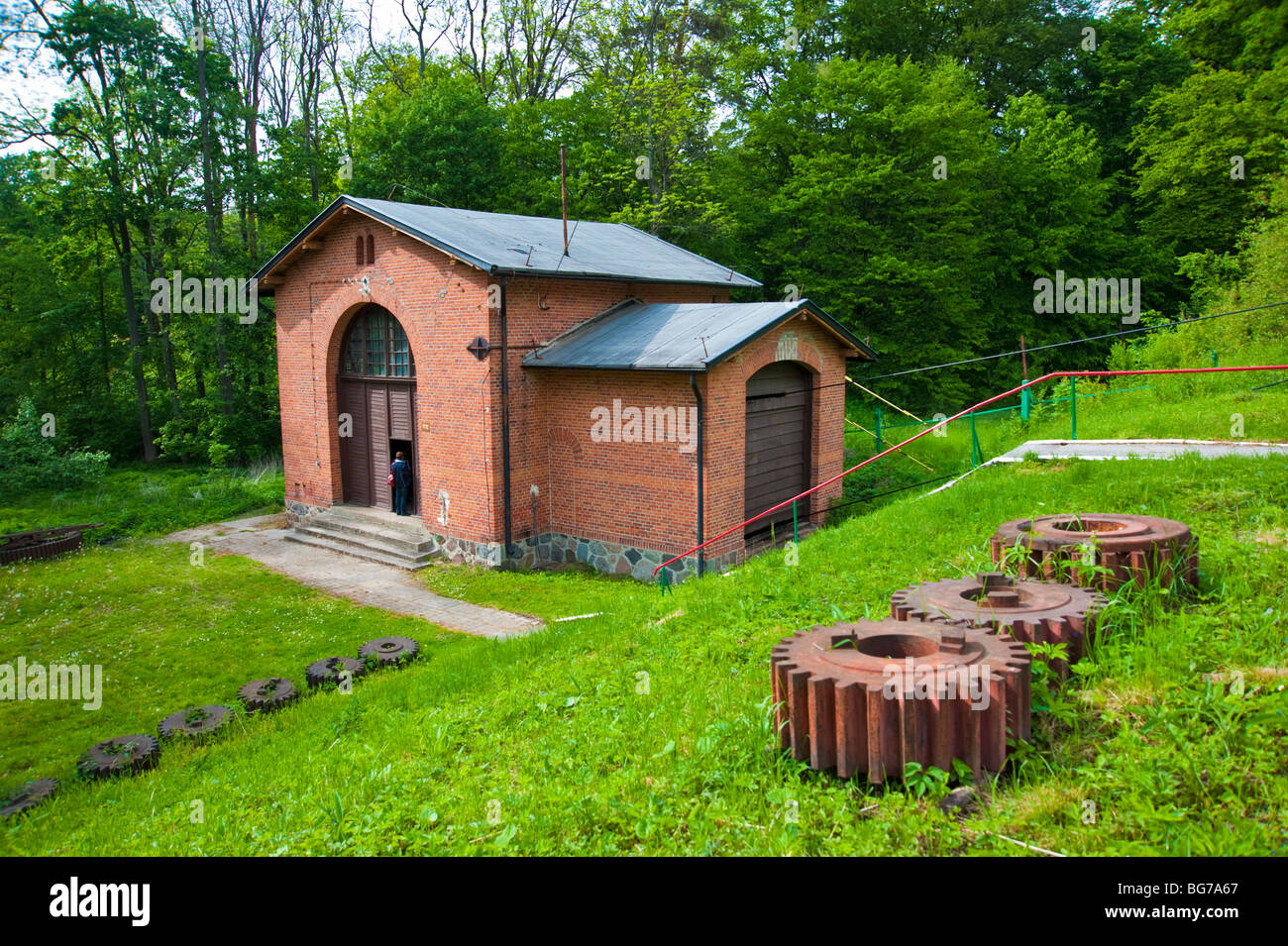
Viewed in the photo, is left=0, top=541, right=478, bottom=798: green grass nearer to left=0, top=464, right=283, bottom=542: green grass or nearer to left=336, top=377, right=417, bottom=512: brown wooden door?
left=0, top=464, right=283, bottom=542: green grass

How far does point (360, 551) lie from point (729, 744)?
12858mm

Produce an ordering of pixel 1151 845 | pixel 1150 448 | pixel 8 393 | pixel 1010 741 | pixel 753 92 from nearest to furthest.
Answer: pixel 1151 845 → pixel 1010 741 → pixel 1150 448 → pixel 8 393 → pixel 753 92

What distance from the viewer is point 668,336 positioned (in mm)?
15078

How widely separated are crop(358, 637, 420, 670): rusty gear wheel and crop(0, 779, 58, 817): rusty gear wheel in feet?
11.4

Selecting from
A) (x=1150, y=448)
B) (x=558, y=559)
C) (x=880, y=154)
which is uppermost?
(x=880, y=154)

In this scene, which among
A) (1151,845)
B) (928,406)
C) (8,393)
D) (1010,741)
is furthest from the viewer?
(928,406)

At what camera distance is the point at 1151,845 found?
410 centimetres

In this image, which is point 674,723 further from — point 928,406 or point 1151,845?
point 928,406

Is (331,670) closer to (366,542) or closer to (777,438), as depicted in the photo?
(366,542)

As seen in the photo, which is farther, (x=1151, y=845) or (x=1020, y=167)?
(x=1020, y=167)

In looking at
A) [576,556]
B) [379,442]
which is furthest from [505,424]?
[379,442]

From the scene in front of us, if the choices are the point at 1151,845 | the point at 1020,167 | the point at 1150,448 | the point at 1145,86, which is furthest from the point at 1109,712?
the point at 1145,86

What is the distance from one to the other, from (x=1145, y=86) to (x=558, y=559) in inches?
1217

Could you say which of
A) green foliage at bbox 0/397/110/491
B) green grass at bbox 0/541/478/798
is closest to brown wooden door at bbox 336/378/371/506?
green grass at bbox 0/541/478/798
